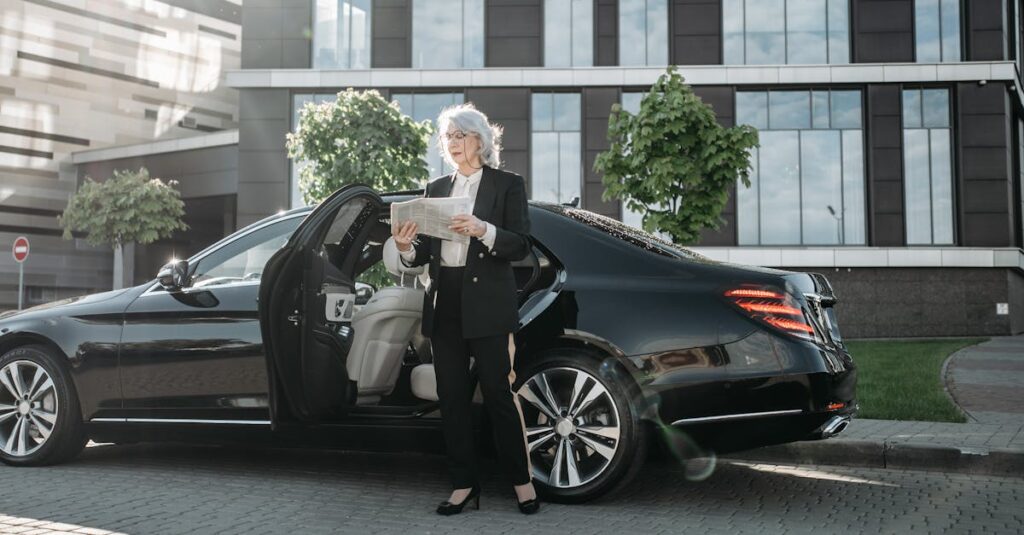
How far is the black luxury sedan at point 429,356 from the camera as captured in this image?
435 cm

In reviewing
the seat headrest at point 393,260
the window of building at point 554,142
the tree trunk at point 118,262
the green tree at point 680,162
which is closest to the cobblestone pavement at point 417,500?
the seat headrest at point 393,260

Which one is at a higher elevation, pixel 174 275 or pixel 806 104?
pixel 806 104

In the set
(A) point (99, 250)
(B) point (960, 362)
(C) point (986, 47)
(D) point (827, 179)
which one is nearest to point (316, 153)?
(B) point (960, 362)

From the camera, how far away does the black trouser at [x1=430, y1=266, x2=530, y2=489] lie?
430 cm

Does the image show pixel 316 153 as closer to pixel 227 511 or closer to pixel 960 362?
pixel 960 362

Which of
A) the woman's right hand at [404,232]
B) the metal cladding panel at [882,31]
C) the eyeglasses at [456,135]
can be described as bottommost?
the woman's right hand at [404,232]

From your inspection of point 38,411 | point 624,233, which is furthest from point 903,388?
point 38,411

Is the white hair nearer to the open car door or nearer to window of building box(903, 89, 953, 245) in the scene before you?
the open car door

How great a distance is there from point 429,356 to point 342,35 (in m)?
24.8

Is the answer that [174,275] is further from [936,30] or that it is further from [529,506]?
[936,30]

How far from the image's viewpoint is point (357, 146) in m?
16.2

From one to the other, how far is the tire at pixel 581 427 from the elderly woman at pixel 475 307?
0.22 metres

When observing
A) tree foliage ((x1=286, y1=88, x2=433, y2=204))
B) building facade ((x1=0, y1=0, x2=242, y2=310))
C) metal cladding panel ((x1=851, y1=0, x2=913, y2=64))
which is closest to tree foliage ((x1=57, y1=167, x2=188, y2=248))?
building facade ((x1=0, y1=0, x2=242, y2=310))

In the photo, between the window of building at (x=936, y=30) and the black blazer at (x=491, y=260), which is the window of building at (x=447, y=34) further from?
the black blazer at (x=491, y=260)
